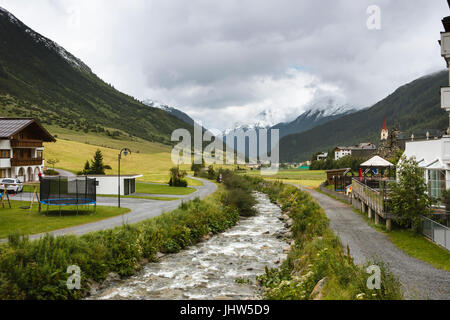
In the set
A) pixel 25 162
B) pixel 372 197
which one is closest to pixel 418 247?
pixel 372 197

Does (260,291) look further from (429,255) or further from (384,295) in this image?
(429,255)

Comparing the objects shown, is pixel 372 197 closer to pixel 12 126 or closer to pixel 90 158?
pixel 12 126

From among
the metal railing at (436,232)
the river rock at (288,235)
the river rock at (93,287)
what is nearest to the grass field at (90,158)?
the river rock at (288,235)

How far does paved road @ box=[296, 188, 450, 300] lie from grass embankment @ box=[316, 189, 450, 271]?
1.10 ft

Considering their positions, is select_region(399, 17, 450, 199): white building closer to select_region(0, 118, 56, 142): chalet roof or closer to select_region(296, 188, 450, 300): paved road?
select_region(296, 188, 450, 300): paved road

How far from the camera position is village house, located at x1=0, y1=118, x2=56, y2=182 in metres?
45.2

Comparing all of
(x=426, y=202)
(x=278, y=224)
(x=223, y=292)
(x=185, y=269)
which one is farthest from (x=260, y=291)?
(x=278, y=224)

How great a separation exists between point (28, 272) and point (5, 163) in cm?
3875

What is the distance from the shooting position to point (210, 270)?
56.9 feet

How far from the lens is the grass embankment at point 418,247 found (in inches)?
556

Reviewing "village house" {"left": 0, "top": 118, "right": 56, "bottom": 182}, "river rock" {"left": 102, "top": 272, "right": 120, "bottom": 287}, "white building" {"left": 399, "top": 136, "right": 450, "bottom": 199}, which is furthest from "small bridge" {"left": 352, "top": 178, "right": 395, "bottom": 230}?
"village house" {"left": 0, "top": 118, "right": 56, "bottom": 182}

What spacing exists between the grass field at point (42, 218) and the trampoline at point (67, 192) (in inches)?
33.2

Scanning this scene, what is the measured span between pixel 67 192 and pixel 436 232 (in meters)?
24.3
